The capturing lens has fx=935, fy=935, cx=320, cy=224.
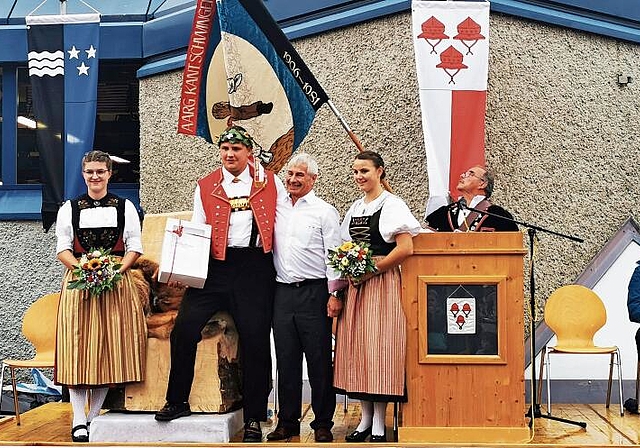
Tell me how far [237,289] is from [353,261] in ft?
2.44

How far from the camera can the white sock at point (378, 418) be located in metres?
5.28

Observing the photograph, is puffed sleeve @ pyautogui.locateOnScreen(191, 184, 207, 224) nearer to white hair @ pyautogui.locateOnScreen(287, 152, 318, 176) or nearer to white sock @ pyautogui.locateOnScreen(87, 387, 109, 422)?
white hair @ pyautogui.locateOnScreen(287, 152, 318, 176)

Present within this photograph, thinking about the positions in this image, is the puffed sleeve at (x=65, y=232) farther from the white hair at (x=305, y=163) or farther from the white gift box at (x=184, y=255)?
the white hair at (x=305, y=163)

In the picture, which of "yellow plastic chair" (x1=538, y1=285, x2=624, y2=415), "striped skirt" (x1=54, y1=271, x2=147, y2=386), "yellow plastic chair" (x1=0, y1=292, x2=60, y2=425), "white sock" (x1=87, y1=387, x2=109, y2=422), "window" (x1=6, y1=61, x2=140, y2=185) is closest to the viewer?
"striped skirt" (x1=54, y1=271, x2=147, y2=386)

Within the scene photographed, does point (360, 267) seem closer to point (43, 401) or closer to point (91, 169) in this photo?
point (91, 169)

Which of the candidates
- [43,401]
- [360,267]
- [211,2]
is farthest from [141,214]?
[360,267]

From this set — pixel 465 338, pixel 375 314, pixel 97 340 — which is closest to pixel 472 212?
pixel 465 338

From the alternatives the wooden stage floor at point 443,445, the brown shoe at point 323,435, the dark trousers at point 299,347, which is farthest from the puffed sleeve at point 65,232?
the brown shoe at point 323,435

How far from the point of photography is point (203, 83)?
6.77 m

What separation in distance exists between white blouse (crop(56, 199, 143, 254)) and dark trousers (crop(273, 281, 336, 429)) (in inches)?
38.3

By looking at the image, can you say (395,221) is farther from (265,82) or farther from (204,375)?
(265,82)

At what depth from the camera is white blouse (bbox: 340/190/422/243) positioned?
5.13 m

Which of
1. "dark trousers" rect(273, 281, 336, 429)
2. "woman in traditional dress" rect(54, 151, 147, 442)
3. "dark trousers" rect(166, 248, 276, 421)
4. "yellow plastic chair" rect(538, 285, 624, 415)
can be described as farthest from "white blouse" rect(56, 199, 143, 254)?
"yellow plastic chair" rect(538, 285, 624, 415)

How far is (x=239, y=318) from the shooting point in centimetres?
535
